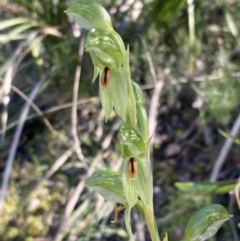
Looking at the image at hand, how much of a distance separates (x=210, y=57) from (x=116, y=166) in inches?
22.8

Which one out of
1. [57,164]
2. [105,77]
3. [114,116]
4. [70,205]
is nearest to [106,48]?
[105,77]

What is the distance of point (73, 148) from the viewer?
1.95 meters

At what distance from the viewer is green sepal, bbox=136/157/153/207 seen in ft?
2.49

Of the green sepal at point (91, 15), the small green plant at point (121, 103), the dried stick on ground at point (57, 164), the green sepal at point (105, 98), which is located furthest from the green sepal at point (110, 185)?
the dried stick on ground at point (57, 164)

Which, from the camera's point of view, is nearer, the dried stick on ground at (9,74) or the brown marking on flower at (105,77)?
the brown marking on flower at (105,77)

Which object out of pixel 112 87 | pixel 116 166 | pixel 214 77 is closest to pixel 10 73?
pixel 116 166

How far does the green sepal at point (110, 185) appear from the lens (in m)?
0.80

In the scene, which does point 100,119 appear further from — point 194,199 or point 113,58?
point 113,58

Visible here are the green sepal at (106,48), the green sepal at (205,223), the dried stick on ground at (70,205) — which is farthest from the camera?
the dried stick on ground at (70,205)

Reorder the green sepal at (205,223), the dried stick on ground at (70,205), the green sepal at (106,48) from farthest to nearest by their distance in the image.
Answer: the dried stick on ground at (70,205) < the green sepal at (205,223) < the green sepal at (106,48)

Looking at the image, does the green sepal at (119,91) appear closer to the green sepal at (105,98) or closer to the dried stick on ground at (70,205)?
the green sepal at (105,98)

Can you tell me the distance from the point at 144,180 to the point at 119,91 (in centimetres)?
14

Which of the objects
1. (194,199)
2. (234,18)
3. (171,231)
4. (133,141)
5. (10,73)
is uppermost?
(133,141)

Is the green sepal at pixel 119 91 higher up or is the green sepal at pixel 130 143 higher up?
the green sepal at pixel 119 91
